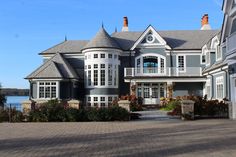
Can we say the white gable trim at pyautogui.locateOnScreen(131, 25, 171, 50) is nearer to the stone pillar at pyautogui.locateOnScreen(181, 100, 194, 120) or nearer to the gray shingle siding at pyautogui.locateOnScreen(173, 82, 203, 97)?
the gray shingle siding at pyautogui.locateOnScreen(173, 82, 203, 97)

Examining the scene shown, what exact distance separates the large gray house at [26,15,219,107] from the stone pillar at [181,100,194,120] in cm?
1542

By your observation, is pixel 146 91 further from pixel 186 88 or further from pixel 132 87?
pixel 186 88

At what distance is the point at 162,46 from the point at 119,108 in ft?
60.5

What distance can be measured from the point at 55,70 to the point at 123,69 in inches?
291

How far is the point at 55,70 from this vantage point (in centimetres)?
3625

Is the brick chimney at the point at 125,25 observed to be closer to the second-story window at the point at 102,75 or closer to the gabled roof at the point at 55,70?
the second-story window at the point at 102,75

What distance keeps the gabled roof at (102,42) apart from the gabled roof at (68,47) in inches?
118

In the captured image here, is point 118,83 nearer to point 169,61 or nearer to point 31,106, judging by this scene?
point 169,61

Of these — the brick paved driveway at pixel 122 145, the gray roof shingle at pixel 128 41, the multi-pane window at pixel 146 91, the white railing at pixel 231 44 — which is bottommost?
the brick paved driveway at pixel 122 145

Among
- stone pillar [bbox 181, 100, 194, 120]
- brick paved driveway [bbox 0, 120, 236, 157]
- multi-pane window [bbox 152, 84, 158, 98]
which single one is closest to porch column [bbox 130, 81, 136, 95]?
multi-pane window [bbox 152, 84, 158, 98]

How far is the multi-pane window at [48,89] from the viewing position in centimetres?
3588

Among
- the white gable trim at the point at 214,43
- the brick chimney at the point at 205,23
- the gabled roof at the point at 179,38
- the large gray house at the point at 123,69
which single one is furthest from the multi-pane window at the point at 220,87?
the brick chimney at the point at 205,23

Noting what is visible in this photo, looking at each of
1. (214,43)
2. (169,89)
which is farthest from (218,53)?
(169,89)

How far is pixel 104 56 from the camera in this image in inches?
1459
